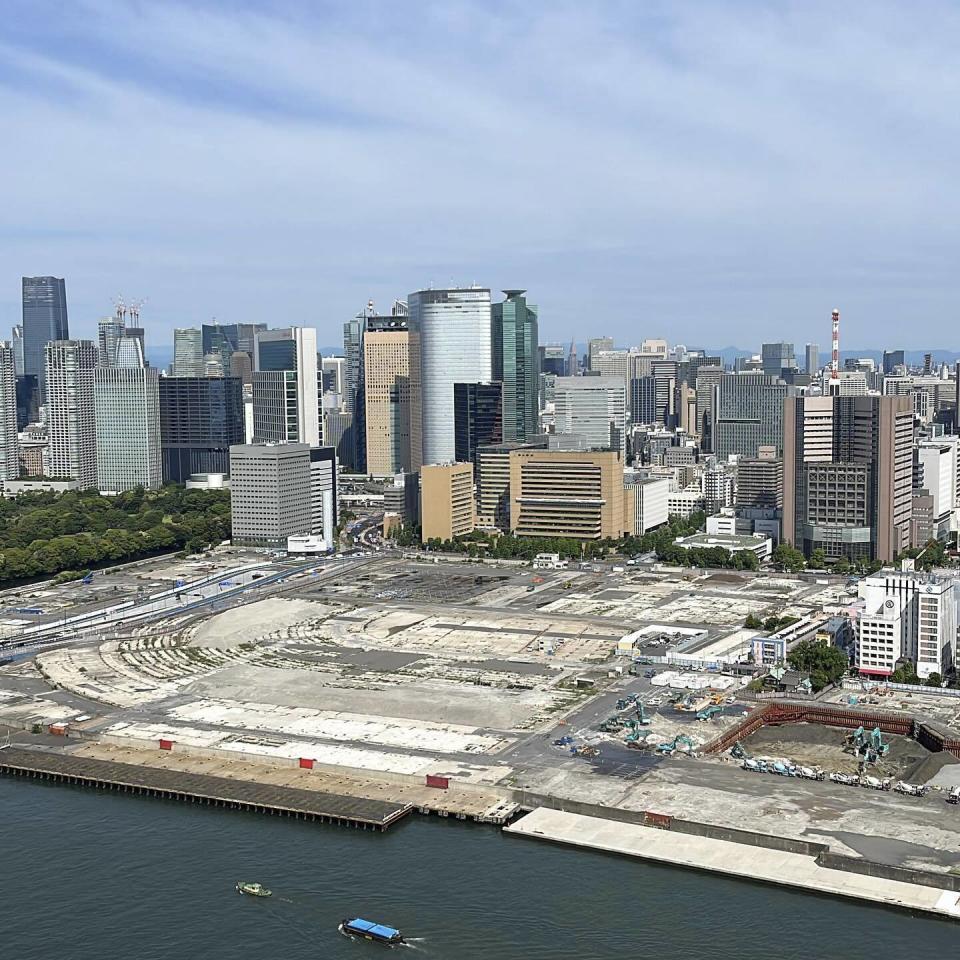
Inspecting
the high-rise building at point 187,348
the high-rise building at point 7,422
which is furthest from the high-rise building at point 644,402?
the high-rise building at point 7,422

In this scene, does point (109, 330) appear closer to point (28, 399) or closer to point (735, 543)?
point (28, 399)

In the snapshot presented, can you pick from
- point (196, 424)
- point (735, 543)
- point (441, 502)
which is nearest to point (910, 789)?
point (735, 543)

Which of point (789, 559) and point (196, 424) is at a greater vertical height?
point (196, 424)

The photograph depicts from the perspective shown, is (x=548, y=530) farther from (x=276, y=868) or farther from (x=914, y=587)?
(x=276, y=868)

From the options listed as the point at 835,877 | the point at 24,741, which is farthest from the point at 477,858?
the point at 24,741

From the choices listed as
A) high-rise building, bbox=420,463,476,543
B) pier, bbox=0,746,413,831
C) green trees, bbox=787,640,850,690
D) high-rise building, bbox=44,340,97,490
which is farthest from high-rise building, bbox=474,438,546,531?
pier, bbox=0,746,413,831

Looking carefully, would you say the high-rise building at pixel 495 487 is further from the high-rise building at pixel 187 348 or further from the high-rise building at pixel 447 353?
the high-rise building at pixel 187 348
